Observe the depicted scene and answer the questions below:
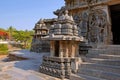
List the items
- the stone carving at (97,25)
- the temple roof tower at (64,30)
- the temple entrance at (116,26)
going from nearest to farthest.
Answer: the temple roof tower at (64,30) → the stone carving at (97,25) → the temple entrance at (116,26)

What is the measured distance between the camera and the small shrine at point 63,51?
7.35 metres

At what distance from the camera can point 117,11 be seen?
14211mm

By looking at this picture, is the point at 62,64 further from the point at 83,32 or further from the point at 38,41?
the point at 38,41

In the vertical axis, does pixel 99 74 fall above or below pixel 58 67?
below

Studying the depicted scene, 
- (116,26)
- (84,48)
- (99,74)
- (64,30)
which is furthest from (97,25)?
(116,26)

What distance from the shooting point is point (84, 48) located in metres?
9.29

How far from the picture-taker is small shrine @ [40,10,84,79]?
289 inches

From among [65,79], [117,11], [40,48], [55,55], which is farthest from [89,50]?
[40,48]

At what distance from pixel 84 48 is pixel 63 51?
6.54 ft

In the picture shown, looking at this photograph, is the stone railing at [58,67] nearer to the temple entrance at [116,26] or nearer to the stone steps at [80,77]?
the stone steps at [80,77]

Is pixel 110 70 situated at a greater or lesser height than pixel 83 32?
lesser

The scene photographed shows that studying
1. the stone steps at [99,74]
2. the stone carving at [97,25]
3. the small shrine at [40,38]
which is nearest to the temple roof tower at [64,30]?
the stone steps at [99,74]

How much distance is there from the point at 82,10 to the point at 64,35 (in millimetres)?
4450

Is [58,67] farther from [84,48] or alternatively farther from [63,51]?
[84,48]
